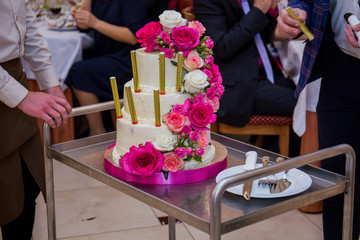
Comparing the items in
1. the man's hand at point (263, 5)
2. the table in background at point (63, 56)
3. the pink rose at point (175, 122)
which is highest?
the man's hand at point (263, 5)

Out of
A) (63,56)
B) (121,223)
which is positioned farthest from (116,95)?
(63,56)

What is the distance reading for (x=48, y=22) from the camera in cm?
382

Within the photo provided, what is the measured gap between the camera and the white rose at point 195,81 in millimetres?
1524

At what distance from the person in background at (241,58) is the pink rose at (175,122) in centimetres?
153

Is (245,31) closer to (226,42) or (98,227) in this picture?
(226,42)

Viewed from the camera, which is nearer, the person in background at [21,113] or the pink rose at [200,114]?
the pink rose at [200,114]

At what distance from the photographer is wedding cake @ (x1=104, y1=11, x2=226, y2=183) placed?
4.94ft

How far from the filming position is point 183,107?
1528mm

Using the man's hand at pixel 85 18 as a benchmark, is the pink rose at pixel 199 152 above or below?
below

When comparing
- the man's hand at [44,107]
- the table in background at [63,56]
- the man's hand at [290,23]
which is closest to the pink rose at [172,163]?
the man's hand at [44,107]

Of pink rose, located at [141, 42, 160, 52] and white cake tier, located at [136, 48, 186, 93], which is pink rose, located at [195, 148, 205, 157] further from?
pink rose, located at [141, 42, 160, 52]

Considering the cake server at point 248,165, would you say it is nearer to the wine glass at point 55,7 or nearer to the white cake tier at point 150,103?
the white cake tier at point 150,103

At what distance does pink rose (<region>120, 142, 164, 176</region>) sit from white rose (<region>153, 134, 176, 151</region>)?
0.06ft

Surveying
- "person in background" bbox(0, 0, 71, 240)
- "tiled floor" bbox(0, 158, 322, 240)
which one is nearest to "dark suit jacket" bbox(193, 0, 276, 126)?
"tiled floor" bbox(0, 158, 322, 240)
